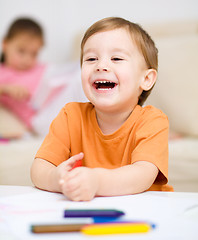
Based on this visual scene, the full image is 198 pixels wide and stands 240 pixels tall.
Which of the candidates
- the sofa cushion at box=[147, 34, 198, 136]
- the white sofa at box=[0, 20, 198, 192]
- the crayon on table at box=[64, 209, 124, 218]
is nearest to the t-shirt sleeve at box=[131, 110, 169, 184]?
the crayon on table at box=[64, 209, 124, 218]

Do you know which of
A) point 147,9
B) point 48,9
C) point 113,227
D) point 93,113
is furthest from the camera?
point 48,9

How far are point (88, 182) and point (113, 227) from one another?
0.55 ft

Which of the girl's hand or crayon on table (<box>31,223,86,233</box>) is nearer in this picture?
crayon on table (<box>31,223,86,233</box>)

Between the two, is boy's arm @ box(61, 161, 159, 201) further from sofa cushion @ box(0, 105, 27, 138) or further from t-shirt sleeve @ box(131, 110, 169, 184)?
sofa cushion @ box(0, 105, 27, 138)

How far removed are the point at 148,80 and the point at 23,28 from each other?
1.56 m

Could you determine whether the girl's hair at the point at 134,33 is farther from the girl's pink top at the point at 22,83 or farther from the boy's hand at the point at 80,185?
the girl's pink top at the point at 22,83

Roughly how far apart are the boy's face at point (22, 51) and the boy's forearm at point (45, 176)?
1.48 m

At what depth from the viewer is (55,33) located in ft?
7.98

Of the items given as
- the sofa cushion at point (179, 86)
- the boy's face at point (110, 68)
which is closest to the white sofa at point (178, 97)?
the sofa cushion at point (179, 86)

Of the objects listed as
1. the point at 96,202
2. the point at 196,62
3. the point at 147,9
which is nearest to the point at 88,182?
the point at 96,202

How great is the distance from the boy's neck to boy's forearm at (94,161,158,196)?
175 mm

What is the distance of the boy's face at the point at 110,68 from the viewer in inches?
29.0

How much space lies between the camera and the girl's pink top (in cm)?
183

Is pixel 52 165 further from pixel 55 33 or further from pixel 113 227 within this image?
pixel 55 33
